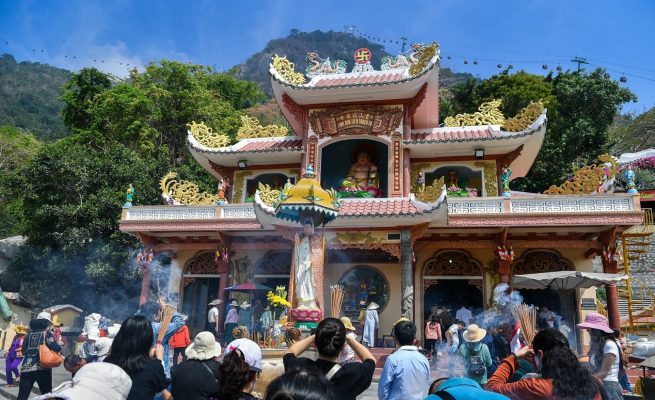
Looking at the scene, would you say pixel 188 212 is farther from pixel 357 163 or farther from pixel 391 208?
pixel 391 208

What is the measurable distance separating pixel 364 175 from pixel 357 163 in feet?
1.68

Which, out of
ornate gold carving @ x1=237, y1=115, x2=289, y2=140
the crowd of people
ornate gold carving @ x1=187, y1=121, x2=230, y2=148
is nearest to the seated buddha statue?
ornate gold carving @ x1=237, y1=115, x2=289, y2=140

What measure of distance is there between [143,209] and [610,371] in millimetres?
14616

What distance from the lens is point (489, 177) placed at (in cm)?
1617

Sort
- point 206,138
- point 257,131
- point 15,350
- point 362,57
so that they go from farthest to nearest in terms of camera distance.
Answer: point 257,131, point 206,138, point 362,57, point 15,350

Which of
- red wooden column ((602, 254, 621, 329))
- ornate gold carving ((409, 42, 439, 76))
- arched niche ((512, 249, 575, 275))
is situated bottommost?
red wooden column ((602, 254, 621, 329))

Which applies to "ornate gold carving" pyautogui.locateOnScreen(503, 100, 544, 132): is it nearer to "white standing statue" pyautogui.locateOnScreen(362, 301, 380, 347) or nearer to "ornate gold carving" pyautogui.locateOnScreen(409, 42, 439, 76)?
"ornate gold carving" pyautogui.locateOnScreen(409, 42, 439, 76)

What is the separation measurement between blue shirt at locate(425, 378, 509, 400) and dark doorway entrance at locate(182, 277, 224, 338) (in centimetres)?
1648

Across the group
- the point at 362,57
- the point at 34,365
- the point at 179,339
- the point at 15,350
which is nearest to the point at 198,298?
the point at 179,339

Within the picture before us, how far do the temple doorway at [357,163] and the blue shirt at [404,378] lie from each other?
12.1 metres

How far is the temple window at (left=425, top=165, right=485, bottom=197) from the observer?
1639cm

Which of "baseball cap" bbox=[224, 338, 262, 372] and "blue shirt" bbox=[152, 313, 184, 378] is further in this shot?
"blue shirt" bbox=[152, 313, 184, 378]

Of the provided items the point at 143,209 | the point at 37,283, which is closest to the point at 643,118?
the point at 143,209

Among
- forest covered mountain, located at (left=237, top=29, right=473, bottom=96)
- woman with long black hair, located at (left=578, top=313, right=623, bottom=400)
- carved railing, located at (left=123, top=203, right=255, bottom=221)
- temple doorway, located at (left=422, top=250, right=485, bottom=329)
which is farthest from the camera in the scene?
forest covered mountain, located at (left=237, top=29, right=473, bottom=96)
